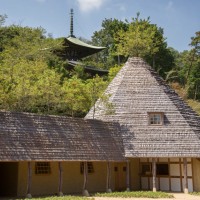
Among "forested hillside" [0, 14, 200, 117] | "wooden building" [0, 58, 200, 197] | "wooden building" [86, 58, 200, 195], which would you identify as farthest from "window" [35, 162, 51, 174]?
"forested hillside" [0, 14, 200, 117]

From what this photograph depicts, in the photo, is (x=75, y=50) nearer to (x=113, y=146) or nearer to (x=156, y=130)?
(x=156, y=130)

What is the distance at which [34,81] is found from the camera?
2525cm

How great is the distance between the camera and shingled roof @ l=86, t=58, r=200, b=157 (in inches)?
815

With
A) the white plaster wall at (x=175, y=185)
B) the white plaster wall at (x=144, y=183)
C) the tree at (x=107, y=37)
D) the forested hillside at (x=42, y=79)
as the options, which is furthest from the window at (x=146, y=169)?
the tree at (x=107, y=37)

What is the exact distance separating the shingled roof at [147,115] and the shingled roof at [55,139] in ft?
3.32

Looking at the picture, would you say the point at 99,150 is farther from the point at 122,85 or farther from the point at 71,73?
the point at 71,73

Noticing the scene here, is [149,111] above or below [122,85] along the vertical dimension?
below

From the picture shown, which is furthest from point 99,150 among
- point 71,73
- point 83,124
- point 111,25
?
point 111,25

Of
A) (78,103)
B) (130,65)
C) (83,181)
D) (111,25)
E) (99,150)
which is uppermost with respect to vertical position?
(111,25)

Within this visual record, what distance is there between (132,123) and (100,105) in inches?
114

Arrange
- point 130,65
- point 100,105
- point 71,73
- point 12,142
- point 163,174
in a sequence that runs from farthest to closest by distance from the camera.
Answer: point 71,73
point 130,65
point 100,105
point 163,174
point 12,142

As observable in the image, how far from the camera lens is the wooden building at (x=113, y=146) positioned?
1783 centimetres

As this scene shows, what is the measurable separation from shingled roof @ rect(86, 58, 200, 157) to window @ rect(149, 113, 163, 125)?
0.23 meters

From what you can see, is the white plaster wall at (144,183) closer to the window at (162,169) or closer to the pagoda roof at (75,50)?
the window at (162,169)
